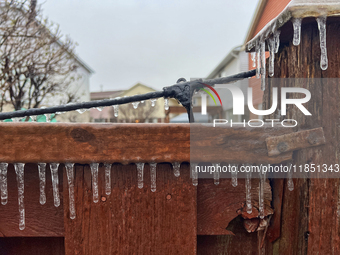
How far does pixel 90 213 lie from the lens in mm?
697

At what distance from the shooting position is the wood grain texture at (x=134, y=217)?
0.69 meters

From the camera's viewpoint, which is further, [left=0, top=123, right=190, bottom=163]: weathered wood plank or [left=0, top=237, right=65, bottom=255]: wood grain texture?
[left=0, top=237, right=65, bottom=255]: wood grain texture

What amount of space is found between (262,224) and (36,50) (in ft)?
26.3

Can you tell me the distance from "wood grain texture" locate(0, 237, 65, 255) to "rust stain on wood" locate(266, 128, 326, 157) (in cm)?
68

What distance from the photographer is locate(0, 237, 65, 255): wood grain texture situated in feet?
2.56

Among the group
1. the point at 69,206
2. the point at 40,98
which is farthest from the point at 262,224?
the point at 40,98

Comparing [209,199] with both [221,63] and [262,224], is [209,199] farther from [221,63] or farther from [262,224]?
[221,63]

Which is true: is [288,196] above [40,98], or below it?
below

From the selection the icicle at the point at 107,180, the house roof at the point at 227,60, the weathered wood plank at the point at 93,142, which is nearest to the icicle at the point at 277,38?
the weathered wood plank at the point at 93,142

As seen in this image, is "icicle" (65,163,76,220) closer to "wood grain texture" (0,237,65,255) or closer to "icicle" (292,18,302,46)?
"wood grain texture" (0,237,65,255)

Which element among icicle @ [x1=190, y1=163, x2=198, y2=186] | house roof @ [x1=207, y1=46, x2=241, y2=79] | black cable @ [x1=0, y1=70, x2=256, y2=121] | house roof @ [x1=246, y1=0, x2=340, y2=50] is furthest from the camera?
house roof @ [x1=207, y1=46, x2=241, y2=79]

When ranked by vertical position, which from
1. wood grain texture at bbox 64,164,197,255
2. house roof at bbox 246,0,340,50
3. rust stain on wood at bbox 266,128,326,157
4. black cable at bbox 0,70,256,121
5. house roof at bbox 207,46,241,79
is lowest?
wood grain texture at bbox 64,164,197,255

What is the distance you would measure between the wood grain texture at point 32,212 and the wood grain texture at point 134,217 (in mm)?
58

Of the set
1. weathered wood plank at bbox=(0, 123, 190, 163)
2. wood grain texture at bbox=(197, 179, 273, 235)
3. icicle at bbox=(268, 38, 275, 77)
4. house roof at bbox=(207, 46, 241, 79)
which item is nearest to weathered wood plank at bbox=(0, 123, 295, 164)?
weathered wood plank at bbox=(0, 123, 190, 163)
